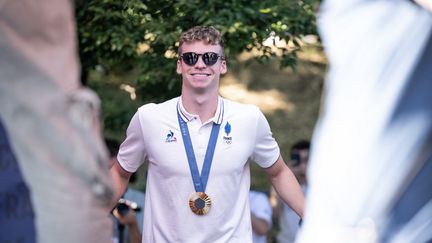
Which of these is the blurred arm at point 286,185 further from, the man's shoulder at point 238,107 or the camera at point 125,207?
the camera at point 125,207

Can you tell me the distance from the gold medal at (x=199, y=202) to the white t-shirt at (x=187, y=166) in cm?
3

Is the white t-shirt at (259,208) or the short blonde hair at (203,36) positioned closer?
the short blonde hair at (203,36)

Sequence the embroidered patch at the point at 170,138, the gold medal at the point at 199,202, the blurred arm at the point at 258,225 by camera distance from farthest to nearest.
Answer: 1. the blurred arm at the point at 258,225
2. the embroidered patch at the point at 170,138
3. the gold medal at the point at 199,202

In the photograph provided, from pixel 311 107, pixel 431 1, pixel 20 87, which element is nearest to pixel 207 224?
pixel 431 1

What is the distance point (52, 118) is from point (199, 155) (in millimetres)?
2302

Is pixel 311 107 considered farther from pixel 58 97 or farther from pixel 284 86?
pixel 58 97

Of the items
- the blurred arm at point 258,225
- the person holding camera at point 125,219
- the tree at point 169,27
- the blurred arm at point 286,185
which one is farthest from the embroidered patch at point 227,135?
the blurred arm at point 258,225

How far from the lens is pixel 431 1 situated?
422 cm

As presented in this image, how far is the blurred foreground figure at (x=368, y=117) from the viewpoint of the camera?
4.03 m

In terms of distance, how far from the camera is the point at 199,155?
18.9 feet

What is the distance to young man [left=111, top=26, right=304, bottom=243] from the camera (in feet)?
18.9

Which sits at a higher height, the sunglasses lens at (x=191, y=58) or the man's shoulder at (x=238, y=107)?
the sunglasses lens at (x=191, y=58)

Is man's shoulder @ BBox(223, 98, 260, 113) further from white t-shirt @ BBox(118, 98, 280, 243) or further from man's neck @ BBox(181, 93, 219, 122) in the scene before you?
man's neck @ BBox(181, 93, 219, 122)

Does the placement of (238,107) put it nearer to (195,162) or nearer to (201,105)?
(201,105)
